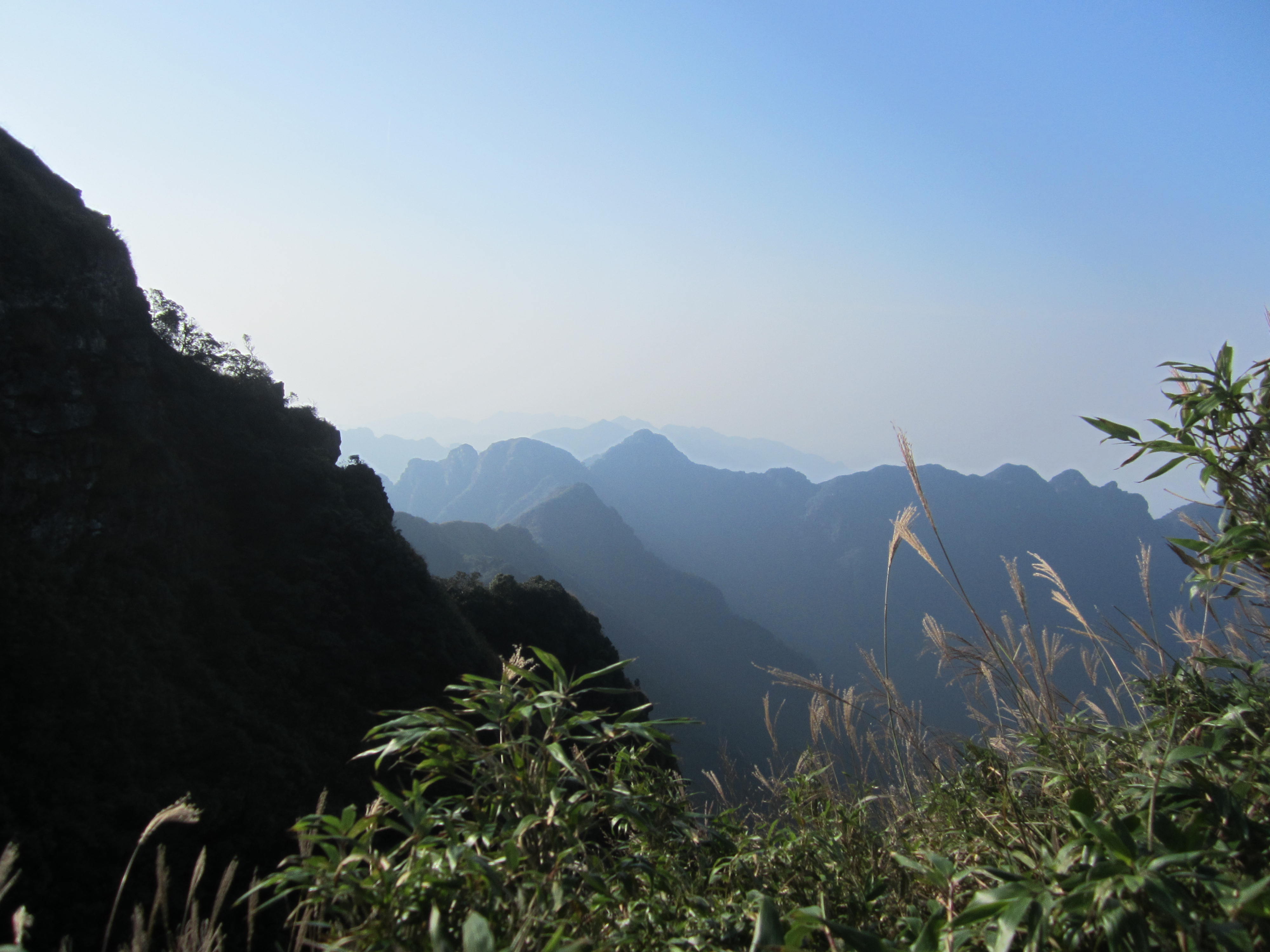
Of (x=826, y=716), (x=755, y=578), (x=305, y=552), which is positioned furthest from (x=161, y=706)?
(x=755, y=578)

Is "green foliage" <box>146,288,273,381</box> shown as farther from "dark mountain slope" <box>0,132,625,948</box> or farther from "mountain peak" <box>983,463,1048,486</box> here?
"mountain peak" <box>983,463,1048,486</box>

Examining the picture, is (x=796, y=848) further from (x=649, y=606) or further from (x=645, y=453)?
(x=645, y=453)

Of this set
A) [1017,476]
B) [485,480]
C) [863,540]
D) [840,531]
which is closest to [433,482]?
[485,480]

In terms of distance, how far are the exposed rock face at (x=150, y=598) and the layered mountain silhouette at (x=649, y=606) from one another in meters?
20.0

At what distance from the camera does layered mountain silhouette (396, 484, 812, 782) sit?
47875mm

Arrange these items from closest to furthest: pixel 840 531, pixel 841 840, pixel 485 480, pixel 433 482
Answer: pixel 841 840 → pixel 840 531 → pixel 485 480 → pixel 433 482

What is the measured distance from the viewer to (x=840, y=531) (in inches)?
4274

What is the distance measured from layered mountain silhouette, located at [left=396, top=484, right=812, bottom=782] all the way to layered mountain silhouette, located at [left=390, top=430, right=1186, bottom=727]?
5.14 metres

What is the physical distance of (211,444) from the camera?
1638 centimetres

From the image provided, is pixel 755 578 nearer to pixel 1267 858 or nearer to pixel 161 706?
pixel 161 706

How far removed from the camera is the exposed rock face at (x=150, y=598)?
375 inches

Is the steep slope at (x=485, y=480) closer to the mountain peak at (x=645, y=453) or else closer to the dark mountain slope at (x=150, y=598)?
the mountain peak at (x=645, y=453)

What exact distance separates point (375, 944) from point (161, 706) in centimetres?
1305

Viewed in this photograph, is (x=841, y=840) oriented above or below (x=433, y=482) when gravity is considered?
below
